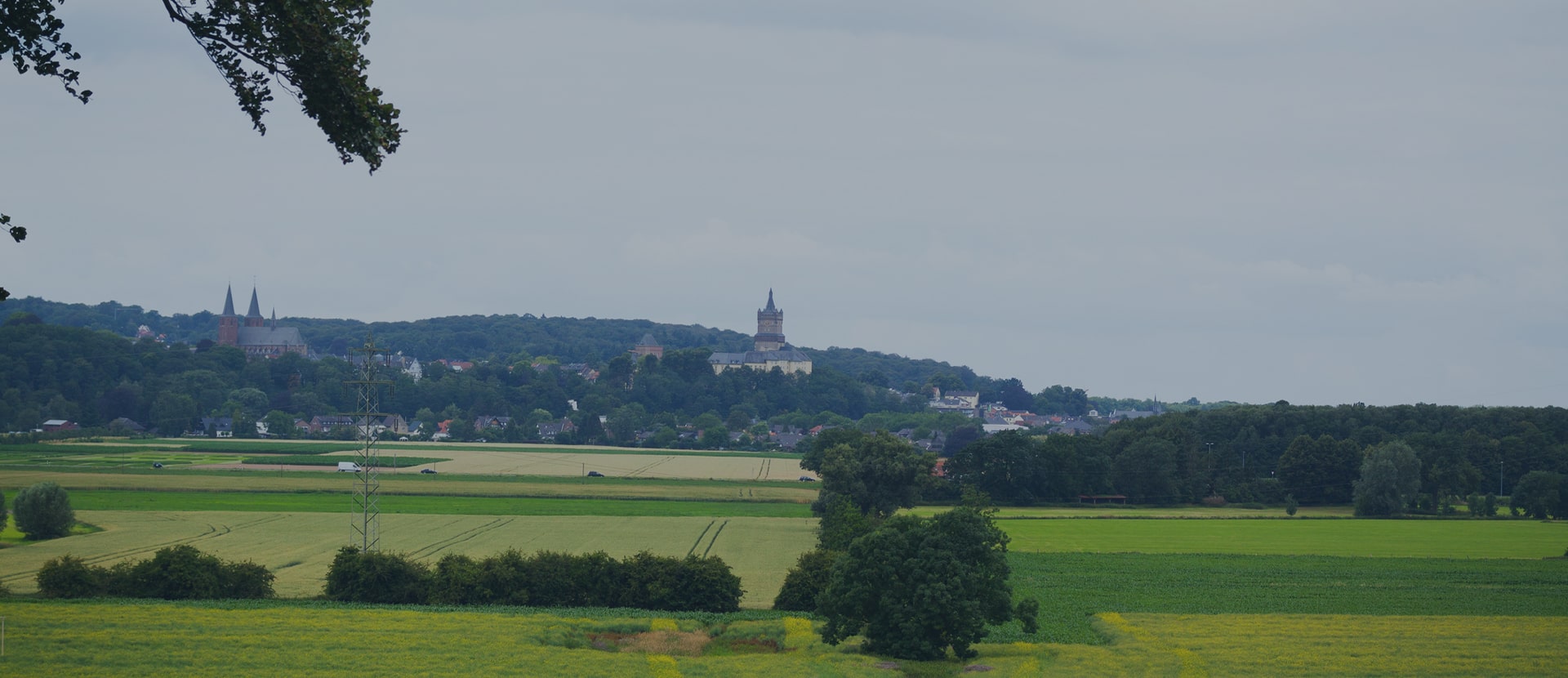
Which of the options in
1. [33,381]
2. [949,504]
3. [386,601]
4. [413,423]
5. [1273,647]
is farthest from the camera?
[413,423]

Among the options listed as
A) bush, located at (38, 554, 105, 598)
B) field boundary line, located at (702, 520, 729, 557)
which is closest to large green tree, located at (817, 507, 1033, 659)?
field boundary line, located at (702, 520, 729, 557)

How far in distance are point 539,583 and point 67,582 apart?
13.3 metres

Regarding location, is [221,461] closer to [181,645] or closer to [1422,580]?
[181,645]

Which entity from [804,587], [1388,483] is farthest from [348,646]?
[1388,483]

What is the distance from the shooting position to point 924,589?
30438 mm

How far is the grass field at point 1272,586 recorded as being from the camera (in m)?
39.3

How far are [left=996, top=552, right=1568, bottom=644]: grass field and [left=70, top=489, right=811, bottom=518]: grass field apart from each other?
80.2 ft

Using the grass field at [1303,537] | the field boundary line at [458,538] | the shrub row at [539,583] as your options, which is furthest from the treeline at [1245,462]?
the shrub row at [539,583]

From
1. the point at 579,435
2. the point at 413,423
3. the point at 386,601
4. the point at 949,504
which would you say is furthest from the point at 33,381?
the point at 386,601

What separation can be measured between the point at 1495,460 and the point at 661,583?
78.0 m

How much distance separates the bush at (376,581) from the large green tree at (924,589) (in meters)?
13.7

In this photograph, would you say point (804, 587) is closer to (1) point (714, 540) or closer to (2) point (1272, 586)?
(2) point (1272, 586)

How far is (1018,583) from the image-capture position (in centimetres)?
4525

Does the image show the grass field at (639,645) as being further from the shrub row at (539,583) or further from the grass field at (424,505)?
the grass field at (424,505)
